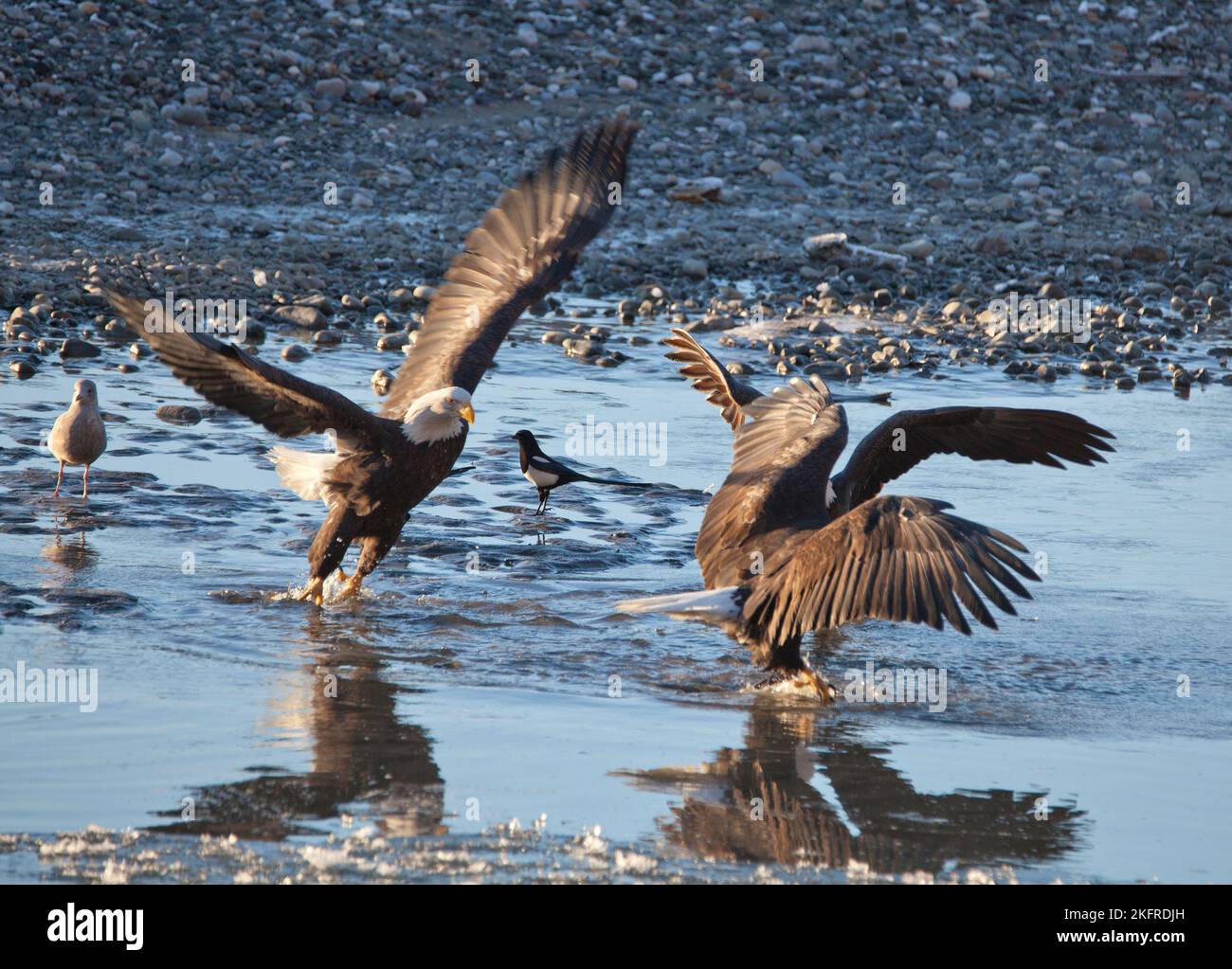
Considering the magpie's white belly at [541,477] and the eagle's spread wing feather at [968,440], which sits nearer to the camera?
the eagle's spread wing feather at [968,440]

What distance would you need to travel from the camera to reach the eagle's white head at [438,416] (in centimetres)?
643

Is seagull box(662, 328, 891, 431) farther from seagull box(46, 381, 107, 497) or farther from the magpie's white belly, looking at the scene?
seagull box(46, 381, 107, 497)

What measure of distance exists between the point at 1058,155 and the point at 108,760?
13007mm

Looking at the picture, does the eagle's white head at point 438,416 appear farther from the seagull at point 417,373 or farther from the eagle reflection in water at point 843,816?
the eagle reflection in water at point 843,816

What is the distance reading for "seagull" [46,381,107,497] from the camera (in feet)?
23.5

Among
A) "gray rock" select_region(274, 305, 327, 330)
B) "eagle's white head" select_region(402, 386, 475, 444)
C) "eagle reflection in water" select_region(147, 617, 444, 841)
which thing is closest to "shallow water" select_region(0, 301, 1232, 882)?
"eagle reflection in water" select_region(147, 617, 444, 841)

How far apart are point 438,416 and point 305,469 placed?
2.04ft

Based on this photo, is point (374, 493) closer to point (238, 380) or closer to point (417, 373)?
point (238, 380)

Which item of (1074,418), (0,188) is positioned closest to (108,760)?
(1074,418)

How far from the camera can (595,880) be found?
3885 mm

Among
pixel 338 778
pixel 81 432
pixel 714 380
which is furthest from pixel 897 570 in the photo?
pixel 81 432

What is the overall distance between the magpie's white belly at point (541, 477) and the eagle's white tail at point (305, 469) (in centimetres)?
128

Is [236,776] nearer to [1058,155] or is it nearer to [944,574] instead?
[944,574]

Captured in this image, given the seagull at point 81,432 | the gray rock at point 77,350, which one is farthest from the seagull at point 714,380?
the gray rock at point 77,350
